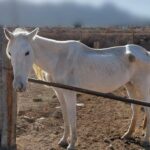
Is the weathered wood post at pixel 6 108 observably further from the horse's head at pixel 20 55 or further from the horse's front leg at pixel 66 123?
the horse's front leg at pixel 66 123

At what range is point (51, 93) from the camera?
10.9 metres

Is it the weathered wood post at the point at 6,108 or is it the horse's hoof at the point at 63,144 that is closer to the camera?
the weathered wood post at the point at 6,108

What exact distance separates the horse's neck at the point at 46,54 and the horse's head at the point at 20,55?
1.27 ft

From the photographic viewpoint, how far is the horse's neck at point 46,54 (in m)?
6.25

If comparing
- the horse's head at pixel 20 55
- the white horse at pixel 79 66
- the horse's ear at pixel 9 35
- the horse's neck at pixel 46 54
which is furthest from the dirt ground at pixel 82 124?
the horse's ear at pixel 9 35

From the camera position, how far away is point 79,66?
6.50 m

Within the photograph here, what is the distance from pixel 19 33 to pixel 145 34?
13688 millimetres

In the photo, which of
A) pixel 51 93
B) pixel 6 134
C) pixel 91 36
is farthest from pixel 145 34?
pixel 6 134

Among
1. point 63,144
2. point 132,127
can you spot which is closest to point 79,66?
point 63,144

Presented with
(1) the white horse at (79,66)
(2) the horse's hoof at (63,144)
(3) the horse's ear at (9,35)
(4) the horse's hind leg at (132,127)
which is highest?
(3) the horse's ear at (9,35)

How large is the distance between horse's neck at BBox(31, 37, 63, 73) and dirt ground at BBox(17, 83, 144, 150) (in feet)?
3.91

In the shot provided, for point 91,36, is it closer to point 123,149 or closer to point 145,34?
point 145,34

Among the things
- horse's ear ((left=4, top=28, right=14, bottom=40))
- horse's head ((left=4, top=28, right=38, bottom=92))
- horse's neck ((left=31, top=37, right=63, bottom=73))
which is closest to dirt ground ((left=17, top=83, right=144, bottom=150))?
horse's neck ((left=31, top=37, right=63, bottom=73))

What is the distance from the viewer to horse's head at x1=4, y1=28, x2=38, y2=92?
217 inches
